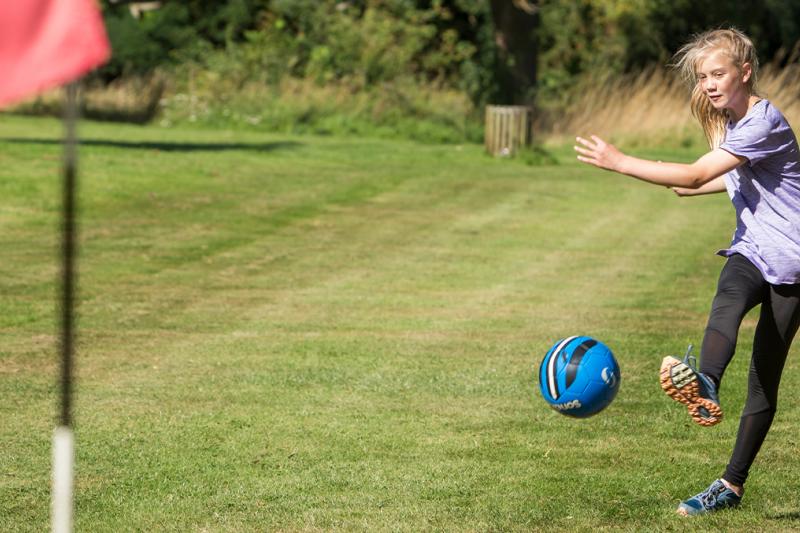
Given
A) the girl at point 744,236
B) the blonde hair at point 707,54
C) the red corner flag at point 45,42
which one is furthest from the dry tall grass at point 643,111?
the red corner flag at point 45,42

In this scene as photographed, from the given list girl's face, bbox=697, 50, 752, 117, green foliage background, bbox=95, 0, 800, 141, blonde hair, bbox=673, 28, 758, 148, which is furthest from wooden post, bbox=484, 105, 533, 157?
girl's face, bbox=697, 50, 752, 117

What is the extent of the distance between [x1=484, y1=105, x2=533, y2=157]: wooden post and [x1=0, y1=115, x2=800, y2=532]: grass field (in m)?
3.88

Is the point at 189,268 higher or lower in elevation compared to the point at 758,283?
lower

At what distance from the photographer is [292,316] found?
36.6 feet

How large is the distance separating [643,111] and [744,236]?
2103 cm

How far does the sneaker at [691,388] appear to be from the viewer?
5.70 metres

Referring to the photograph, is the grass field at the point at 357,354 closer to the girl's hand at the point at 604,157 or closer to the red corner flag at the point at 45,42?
the girl's hand at the point at 604,157

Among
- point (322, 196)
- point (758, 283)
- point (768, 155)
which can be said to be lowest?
point (322, 196)

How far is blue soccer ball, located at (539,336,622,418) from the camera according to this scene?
653cm

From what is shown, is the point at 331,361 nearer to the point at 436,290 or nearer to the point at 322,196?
the point at 436,290

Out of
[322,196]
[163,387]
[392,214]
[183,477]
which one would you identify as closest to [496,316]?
[163,387]

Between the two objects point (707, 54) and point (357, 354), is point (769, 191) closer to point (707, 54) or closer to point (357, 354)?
point (707, 54)

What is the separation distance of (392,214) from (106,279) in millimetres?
5719

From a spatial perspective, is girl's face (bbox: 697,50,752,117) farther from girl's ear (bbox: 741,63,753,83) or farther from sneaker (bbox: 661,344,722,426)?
sneaker (bbox: 661,344,722,426)
